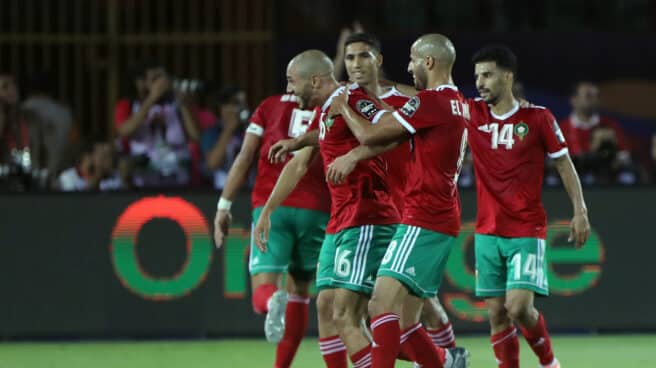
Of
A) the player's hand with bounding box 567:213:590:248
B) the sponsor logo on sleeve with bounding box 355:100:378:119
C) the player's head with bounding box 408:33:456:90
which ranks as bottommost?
the player's hand with bounding box 567:213:590:248

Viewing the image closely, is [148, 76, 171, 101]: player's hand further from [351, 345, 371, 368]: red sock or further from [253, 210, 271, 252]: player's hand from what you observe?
[351, 345, 371, 368]: red sock

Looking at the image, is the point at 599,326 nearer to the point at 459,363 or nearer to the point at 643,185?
the point at 643,185

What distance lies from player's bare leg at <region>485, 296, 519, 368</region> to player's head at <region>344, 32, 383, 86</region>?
68.7 inches

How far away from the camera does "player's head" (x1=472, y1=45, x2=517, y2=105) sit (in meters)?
8.84

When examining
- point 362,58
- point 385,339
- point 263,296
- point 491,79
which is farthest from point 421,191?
point 263,296

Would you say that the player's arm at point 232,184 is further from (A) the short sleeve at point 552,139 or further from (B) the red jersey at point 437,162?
(A) the short sleeve at point 552,139

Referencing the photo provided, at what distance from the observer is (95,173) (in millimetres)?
13234

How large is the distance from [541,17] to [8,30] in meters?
6.11

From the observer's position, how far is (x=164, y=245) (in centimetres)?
1263

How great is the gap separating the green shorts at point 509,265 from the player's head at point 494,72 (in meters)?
0.93

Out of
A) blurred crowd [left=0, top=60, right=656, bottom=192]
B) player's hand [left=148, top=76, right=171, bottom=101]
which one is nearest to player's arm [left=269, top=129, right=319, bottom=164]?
blurred crowd [left=0, top=60, right=656, bottom=192]

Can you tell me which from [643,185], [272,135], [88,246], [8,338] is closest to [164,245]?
[88,246]

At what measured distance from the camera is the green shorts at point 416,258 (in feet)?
25.5

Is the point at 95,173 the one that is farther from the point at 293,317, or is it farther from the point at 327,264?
the point at 327,264
